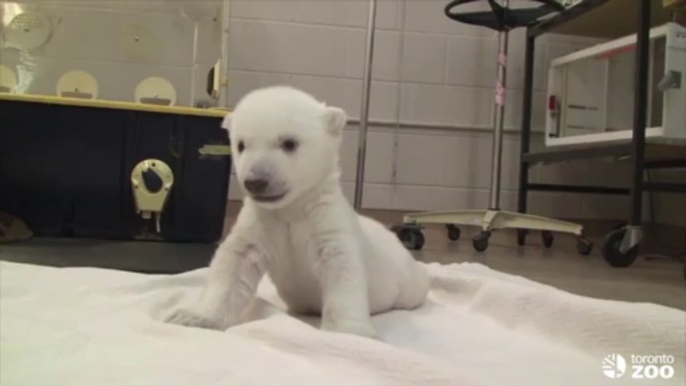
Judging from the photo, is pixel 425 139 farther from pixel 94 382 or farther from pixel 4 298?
pixel 94 382

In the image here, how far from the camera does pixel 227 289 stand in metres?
0.99

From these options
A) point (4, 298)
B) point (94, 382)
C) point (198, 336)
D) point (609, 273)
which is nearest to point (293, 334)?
point (198, 336)

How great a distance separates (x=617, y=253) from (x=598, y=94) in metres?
0.84

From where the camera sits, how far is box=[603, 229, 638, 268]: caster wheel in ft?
7.10

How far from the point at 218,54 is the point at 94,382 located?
218cm

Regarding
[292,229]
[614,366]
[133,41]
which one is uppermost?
[133,41]

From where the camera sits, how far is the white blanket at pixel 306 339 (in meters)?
0.73

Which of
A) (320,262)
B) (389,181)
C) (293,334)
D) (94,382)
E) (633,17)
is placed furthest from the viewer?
(389,181)

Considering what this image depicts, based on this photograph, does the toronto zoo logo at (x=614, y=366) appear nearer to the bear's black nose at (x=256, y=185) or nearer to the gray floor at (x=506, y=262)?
the bear's black nose at (x=256, y=185)

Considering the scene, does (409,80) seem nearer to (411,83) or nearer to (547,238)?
(411,83)

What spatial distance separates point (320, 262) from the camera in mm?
1000

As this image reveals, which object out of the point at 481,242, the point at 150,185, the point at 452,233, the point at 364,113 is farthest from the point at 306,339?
the point at 452,233

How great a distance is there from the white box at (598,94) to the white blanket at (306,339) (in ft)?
4.60

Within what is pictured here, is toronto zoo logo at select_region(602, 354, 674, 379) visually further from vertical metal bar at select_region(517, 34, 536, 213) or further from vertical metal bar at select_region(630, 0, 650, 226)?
vertical metal bar at select_region(517, 34, 536, 213)
